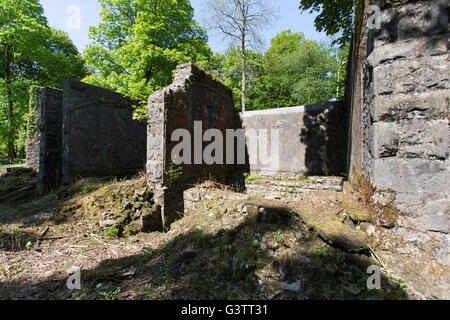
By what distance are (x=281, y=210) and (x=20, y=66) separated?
21.2 metres

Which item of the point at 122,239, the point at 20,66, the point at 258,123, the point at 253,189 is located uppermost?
the point at 20,66

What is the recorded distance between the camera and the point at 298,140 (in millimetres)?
6645

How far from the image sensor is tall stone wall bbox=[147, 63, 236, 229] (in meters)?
4.29

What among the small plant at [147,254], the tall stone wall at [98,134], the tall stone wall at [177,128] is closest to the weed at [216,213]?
the small plant at [147,254]

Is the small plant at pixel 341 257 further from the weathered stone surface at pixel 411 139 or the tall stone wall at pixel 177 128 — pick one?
the tall stone wall at pixel 177 128

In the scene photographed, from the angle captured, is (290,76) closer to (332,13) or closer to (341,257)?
(332,13)

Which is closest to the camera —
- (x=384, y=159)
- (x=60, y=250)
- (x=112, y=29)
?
(x=384, y=159)

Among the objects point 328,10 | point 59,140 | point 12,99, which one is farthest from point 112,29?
point 328,10

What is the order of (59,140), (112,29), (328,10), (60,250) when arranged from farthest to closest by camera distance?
(112,29)
(59,140)
(328,10)
(60,250)

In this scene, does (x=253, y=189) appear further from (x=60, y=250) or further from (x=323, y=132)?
(x=60, y=250)

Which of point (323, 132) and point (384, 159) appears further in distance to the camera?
point (323, 132)

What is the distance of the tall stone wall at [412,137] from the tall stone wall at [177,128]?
3.53 metres

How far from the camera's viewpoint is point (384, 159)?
219 centimetres

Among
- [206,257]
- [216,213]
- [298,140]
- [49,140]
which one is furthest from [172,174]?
[49,140]
